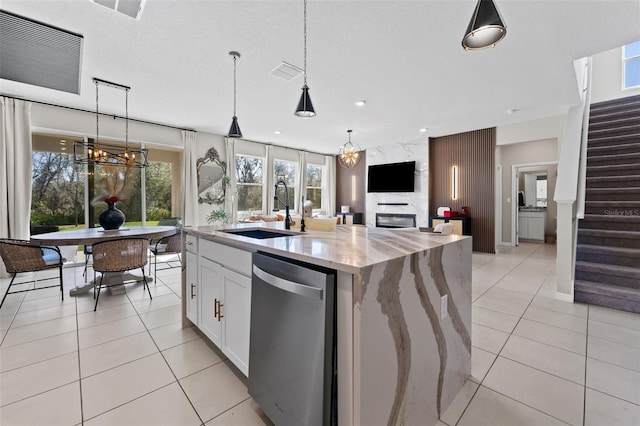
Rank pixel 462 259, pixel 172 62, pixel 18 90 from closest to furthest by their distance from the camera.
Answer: pixel 462 259
pixel 172 62
pixel 18 90

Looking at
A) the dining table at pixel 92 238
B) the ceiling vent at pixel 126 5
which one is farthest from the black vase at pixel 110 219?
the ceiling vent at pixel 126 5

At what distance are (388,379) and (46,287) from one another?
15.5 feet

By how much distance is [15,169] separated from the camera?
4.20m

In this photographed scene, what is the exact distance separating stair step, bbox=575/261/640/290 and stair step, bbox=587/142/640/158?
2356mm

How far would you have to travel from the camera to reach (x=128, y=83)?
3680 millimetres

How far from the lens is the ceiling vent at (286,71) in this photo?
3186 mm

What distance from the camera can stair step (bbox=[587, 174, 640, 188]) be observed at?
3847 millimetres

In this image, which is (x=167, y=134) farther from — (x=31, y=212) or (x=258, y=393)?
(x=258, y=393)

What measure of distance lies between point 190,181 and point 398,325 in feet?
19.9

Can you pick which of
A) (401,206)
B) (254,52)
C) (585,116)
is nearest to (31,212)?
(254,52)

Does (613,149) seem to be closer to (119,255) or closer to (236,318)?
(236,318)

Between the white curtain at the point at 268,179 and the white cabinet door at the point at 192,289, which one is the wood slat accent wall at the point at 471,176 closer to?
the white curtain at the point at 268,179

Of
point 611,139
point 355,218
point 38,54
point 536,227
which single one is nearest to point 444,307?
point 38,54

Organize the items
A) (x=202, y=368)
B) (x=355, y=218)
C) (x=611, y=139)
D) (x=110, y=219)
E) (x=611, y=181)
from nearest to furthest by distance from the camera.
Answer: (x=202, y=368)
(x=110, y=219)
(x=611, y=181)
(x=611, y=139)
(x=355, y=218)
